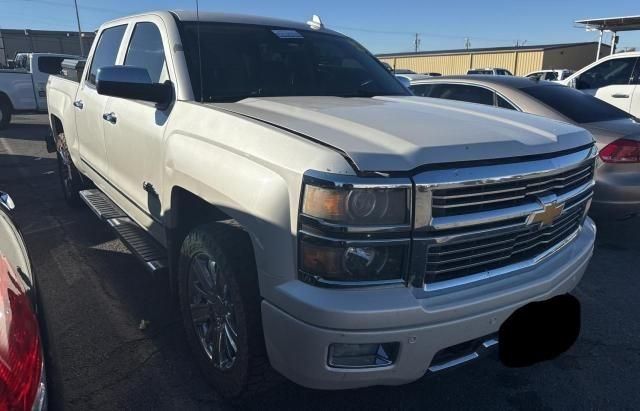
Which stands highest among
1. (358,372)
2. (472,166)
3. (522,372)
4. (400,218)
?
(472,166)

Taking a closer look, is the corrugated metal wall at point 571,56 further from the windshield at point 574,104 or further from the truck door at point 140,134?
the truck door at point 140,134

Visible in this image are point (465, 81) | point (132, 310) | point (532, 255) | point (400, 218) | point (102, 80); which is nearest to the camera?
point (400, 218)

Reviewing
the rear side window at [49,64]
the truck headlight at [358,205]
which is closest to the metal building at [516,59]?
the rear side window at [49,64]

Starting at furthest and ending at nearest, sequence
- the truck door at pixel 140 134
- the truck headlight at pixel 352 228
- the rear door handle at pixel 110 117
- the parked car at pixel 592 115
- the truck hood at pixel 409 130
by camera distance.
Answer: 1. the parked car at pixel 592 115
2. the rear door handle at pixel 110 117
3. the truck door at pixel 140 134
4. the truck hood at pixel 409 130
5. the truck headlight at pixel 352 228

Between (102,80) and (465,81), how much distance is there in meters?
4.60

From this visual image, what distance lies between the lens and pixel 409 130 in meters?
2.18

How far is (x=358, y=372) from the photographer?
6.34 feet

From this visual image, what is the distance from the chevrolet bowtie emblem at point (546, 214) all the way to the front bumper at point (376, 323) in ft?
0.91

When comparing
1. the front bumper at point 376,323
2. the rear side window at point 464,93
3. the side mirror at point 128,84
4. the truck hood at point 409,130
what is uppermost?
the side mirror at point 128,84

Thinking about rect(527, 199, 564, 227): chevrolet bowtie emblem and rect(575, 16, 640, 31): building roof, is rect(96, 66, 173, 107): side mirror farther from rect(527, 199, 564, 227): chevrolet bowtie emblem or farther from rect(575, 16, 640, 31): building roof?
rect(575, 16, 640, 31): building roof

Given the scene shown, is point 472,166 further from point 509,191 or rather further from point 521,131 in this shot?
point 521,131

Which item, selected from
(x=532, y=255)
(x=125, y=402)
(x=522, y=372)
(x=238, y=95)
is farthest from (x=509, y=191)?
(x=125, y=402)

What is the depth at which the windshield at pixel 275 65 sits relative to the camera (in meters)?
3.05

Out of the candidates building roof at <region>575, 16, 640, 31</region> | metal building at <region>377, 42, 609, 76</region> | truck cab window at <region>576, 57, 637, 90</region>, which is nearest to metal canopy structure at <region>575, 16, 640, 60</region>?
building roof at <region>575, 16, 640, 31</region>
